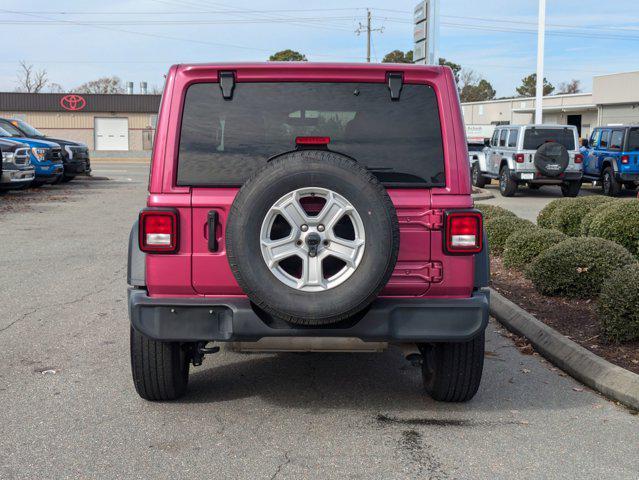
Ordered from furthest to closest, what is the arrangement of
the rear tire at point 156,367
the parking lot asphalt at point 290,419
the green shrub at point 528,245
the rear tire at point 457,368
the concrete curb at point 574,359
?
the green shrub at point 528,245 < the concrete curb at point 574,359 < the rear tire at point 457,368 < the rear tire at point 156,367 < the parking lot asphalt at point 290,419

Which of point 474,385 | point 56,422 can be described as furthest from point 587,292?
point 56,422

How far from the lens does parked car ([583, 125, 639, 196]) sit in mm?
20953

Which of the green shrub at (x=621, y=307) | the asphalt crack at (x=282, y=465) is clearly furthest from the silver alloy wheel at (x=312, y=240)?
the green shrub at (x=621, y=307)

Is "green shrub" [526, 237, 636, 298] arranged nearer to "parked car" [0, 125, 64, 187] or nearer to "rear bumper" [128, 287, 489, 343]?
"rear bumper" [128, 287, 489, 343]

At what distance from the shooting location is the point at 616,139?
849 inches

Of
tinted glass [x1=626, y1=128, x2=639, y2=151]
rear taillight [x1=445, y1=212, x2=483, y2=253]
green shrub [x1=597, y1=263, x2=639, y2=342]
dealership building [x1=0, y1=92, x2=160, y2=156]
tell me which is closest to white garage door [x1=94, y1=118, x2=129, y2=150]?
dealership building [x1=0, y1=92, x2=160, y2=156]

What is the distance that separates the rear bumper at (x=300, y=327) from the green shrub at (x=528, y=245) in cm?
507

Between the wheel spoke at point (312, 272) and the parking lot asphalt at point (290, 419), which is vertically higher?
the wheel spoke at point (312, 272)

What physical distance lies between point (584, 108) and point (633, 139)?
102ft

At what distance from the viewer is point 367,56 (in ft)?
220

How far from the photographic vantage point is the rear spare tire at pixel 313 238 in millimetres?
3980

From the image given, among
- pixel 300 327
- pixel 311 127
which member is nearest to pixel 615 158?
pixel 311 127

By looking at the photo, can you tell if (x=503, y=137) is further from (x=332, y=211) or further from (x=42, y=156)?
(x=332, y=211)

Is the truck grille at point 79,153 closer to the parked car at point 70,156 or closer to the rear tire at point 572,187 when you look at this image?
the parked car at point 70,156
